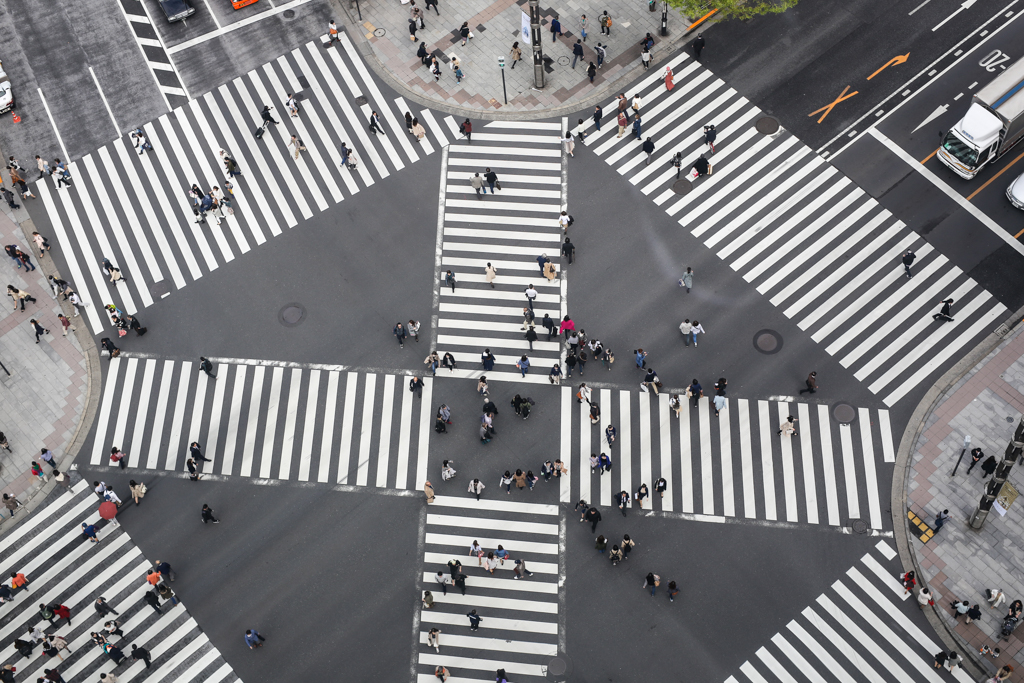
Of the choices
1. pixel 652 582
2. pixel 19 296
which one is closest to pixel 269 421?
pixel 19 296

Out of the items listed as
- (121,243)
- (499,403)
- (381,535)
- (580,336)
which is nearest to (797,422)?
(580,336)

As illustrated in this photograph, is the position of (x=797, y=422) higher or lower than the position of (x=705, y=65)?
lower

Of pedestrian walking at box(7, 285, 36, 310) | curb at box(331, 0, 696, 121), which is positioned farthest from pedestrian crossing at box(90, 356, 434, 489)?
curb at box(331, 0, 696, 121)

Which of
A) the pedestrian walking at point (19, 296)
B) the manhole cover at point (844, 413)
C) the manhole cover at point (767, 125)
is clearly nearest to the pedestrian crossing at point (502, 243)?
the manhole cover at point (767, 125)

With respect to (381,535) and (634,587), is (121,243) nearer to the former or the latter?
(381,535)

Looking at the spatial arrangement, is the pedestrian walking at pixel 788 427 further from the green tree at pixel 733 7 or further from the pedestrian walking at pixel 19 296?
the pedestrian walking at pixel 19 296

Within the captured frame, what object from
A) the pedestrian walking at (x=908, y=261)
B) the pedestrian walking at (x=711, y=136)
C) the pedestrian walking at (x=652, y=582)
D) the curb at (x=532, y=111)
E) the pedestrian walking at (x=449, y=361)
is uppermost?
→ the curb at (x=532, y=111)
